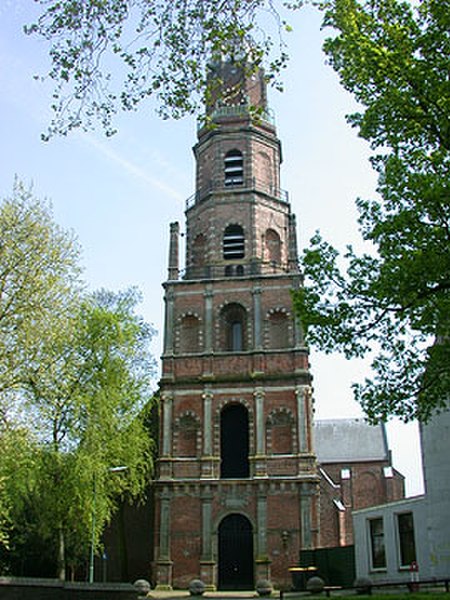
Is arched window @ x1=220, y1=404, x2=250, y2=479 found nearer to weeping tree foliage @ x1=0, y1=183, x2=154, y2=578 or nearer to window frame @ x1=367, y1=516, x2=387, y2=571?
weeping tree foliage @ x1=0, y1=183, x2=154, y2=578

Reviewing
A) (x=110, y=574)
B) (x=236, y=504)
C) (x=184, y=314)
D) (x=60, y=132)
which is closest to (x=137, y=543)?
(x=110, y=574)

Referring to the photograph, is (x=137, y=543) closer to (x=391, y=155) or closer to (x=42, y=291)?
(x=42, y=291)

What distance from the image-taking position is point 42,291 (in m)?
18.9

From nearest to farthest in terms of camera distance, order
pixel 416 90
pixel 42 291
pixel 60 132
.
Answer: pixel 60 132, pixel 416 90, pixel 42 291

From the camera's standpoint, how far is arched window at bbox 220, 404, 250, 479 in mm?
35031

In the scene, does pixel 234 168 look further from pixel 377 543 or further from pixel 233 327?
pixel 377 543

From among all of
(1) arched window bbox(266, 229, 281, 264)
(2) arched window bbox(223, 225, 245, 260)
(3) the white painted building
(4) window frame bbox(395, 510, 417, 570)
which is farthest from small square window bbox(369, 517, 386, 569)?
(2) arched window bbox(223, 225, 245, 260)

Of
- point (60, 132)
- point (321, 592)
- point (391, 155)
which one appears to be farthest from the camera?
point (321, 592)

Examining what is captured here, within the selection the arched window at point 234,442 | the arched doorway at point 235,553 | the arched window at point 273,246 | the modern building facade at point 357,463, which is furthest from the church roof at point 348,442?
the arched doorway at point 235,553

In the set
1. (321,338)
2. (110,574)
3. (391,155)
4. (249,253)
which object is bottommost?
(110,574)

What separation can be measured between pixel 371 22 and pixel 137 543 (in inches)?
1179

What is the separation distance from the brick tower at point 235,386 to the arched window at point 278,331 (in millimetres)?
59

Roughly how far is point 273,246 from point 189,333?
695cm

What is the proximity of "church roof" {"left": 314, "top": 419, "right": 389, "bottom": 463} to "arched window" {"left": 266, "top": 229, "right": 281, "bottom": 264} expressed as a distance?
62.3ft
